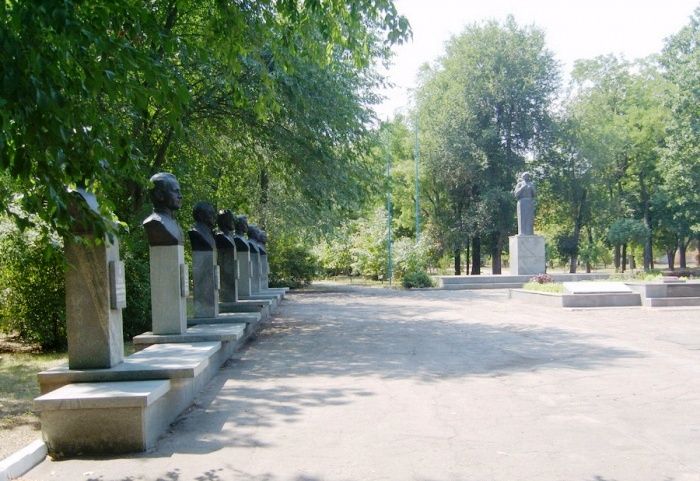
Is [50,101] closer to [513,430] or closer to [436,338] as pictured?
[513,430]

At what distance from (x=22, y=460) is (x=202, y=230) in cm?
617

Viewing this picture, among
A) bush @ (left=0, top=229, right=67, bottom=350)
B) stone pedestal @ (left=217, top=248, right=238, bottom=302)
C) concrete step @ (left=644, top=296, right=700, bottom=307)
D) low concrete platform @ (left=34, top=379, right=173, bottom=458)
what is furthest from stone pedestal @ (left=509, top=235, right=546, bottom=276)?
low concrete platform @ (left=34, top=379, right=173, bottom=458)

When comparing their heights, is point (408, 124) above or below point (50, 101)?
above

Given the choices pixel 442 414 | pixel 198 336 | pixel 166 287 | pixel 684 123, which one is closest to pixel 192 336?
pixel 198 336

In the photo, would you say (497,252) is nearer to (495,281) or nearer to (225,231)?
(495,281)

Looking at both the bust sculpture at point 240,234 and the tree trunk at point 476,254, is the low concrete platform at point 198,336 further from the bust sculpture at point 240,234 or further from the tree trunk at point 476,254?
the tree trunk at point 476,254

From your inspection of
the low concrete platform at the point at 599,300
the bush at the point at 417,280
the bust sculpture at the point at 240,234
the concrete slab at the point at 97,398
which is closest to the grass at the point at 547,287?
the low concrete platform at the point at 599,300

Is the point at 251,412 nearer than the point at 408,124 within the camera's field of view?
Yes

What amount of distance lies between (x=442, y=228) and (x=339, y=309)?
23.0 metres

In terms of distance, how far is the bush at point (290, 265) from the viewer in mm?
30169

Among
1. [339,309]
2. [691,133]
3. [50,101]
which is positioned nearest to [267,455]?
[50,101]

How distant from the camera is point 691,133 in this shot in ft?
112

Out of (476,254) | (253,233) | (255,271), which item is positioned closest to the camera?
(255,271)

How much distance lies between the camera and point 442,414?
19.9ft
